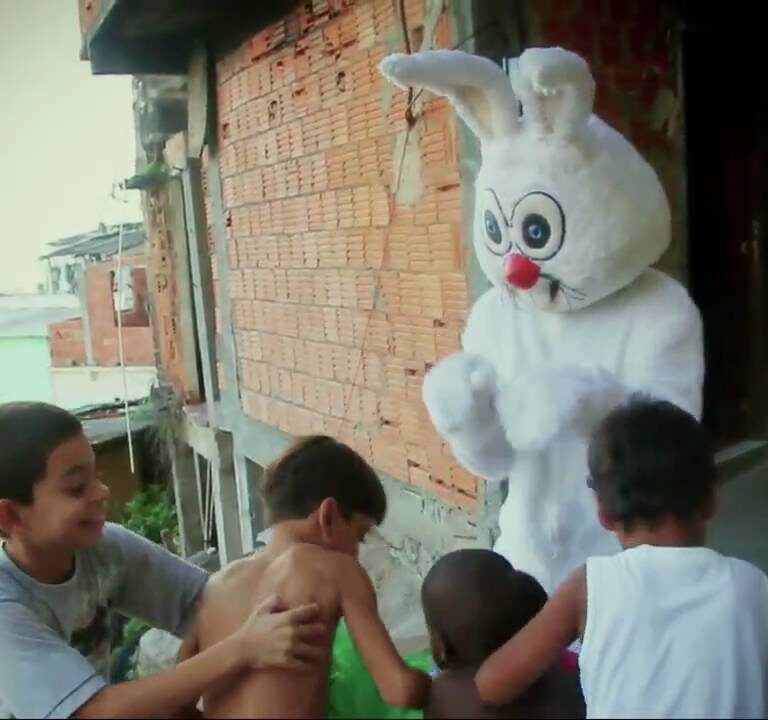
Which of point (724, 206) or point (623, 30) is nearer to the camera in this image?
point (623, 30)

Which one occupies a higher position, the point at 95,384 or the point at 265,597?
the point at 265,597

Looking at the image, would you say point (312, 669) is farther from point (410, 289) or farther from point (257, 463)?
point (257, 463)

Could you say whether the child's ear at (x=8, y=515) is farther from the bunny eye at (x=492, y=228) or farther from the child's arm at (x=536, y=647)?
the bunny eye at (x=492, y=228)

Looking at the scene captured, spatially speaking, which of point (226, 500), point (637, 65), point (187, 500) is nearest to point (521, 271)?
point (637, 65)

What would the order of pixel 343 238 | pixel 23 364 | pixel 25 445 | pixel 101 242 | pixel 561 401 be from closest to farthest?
1. pixel 25 445
2. pixel 561 401
3. pixel 343 238
4. pixel 23 364
5. pixel 101 242

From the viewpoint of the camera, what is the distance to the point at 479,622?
1128 mm

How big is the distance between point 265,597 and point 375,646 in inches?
5.3

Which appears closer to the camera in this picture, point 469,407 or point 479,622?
point 479,622

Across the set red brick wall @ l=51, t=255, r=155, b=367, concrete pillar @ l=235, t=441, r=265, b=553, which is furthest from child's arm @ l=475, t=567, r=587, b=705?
red brick wall @ l=51, t=255, r=155, b=367

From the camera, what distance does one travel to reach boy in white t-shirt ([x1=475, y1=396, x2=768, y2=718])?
3.08ft

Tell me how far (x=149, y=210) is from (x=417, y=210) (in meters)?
4.69

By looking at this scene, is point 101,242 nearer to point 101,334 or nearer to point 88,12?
point 101,334

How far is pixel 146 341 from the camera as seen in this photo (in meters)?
8.02

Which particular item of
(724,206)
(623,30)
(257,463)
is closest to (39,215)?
(623,30)
